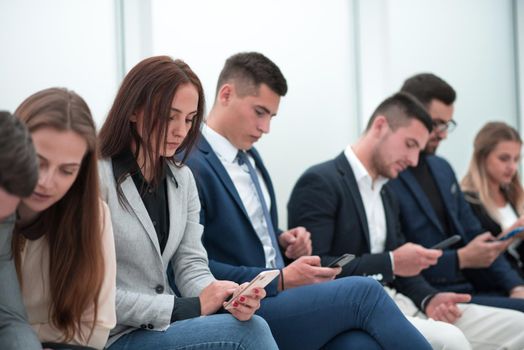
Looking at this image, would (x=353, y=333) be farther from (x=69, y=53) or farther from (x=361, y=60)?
(x=361, y=60)

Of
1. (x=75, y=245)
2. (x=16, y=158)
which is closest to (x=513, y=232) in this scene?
(x=75, y=245)

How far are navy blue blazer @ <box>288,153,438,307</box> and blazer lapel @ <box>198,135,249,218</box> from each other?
55cm

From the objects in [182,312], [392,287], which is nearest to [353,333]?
[182,312]

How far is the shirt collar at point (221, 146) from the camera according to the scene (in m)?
3.07

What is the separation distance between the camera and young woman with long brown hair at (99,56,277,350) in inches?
85.6

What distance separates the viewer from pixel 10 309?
73.9 inches

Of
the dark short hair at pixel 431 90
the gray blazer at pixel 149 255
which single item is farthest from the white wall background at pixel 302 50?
the gray blazer at pixel 149 255

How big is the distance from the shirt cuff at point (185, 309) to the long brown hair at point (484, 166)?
246 cm

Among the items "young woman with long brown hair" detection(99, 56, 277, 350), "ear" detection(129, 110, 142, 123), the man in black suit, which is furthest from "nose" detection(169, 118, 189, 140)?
the man in black suit

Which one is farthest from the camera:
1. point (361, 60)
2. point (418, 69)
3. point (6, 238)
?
point (418, 69)

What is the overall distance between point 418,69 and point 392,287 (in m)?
1.90

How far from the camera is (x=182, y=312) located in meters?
2.29

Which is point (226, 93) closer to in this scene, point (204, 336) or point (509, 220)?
point (204, 336)

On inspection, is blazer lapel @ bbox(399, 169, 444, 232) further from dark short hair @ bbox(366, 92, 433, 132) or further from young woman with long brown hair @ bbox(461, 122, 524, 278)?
young woman with long brown hair @ bbox(461, 122, 524, 278)
